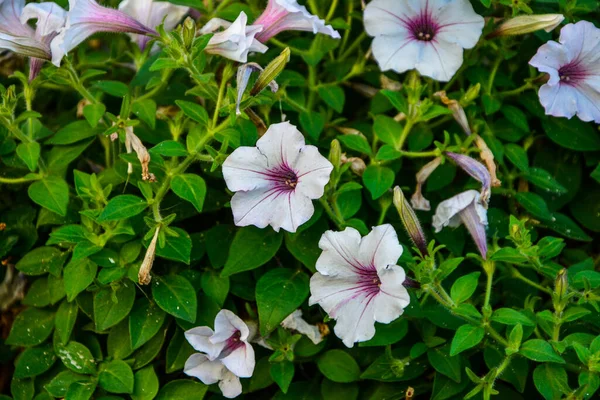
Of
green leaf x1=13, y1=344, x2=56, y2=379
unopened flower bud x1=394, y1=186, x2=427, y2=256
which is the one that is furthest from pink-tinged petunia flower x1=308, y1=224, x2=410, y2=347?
green leaf x1=13, y1=344, x2=56, y2=379

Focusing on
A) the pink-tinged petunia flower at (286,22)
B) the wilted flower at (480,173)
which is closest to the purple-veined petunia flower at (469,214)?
the wilted flower at (480,173)

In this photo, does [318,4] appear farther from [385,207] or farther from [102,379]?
[102,379]

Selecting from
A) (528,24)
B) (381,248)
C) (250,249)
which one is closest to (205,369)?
(250,249)

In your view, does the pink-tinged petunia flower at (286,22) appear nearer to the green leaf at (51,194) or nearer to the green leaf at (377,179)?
the green leaf at (377,179)

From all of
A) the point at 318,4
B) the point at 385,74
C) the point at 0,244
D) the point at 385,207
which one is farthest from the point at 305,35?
the point at 0,244

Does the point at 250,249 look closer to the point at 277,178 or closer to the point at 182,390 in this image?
the point at 277,178

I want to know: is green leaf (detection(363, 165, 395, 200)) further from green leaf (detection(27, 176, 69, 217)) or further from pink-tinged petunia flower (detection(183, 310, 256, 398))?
green leaf (detection(27, 176, 69, 217))
